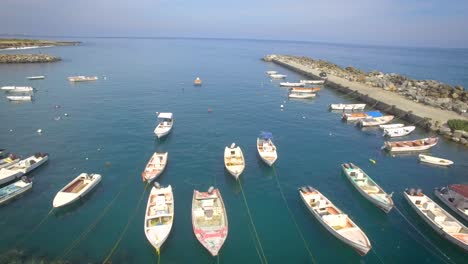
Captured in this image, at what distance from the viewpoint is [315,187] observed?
39844 mm

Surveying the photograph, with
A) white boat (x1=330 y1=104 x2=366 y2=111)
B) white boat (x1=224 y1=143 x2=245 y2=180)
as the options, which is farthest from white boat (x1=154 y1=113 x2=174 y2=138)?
white boat (x1=330 y1=104 x2=366 y2=111)

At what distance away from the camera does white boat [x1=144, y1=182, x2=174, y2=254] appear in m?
28.5

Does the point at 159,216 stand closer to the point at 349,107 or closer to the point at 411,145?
the point at 411,145

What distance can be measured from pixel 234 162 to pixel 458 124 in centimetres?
4479

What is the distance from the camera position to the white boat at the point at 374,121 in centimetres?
6372

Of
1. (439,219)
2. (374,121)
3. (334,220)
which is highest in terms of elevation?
(374,121)

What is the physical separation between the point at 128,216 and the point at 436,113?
2587 inches

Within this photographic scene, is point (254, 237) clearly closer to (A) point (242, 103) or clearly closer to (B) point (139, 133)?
(B) point (139, 133)

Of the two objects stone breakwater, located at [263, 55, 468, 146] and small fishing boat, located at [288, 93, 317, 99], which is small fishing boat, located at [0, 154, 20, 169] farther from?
stone breakwater, located at [263, 55, 468, 146]

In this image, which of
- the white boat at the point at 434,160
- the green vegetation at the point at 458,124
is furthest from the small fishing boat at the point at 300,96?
the white boat at the point at 434,160

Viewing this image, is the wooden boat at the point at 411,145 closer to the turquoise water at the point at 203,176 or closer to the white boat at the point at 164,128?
the turquoise water at the point at 203,176

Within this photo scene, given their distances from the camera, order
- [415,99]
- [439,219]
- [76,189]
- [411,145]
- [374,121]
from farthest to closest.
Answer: [415,99] → [374,121] → [411,145] → [76,189] → [439,219]

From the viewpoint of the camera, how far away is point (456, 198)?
35.4 m

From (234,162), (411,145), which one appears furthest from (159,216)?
(411,145)
